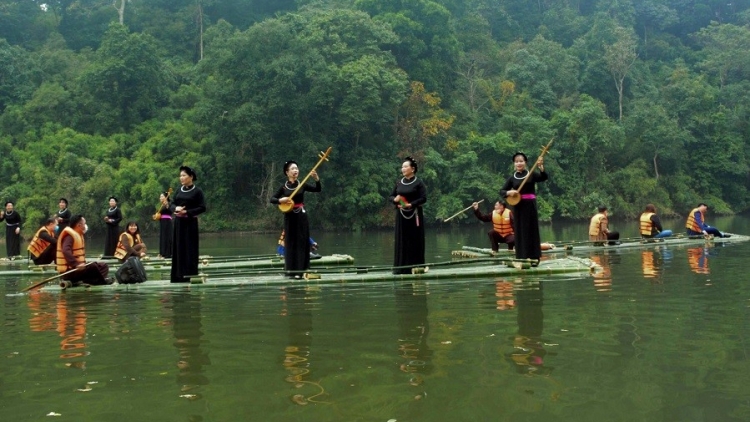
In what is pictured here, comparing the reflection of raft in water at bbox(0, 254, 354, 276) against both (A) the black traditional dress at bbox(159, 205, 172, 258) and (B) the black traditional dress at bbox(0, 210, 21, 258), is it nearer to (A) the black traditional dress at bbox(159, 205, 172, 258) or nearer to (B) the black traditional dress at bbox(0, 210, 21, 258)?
(A) the black traditional dress at bbox(159, 205, 172, 258)

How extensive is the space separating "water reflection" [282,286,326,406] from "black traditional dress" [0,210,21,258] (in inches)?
465

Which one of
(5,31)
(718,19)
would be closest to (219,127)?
(5,31)

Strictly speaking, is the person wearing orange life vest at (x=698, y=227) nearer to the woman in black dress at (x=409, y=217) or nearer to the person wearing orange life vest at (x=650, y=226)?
the person wearing orange life vest at (x=650, y=226)

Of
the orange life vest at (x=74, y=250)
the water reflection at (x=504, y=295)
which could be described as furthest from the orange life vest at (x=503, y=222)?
the orange life vest at (x=74, y=250)

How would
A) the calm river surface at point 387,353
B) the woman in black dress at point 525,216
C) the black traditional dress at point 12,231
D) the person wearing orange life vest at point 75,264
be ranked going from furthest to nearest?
the black traditional dress at point 12,231 < the woman in black dress at point 525,216 < the person wearing orange life vest at point 75,264 < the calm river surface at point 387,353

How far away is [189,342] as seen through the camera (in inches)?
316

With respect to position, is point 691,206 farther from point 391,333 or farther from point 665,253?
point 391,333

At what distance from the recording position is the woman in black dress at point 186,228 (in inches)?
501

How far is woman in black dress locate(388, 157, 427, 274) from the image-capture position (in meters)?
12.8

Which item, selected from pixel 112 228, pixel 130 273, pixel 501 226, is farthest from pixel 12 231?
pixel 501 226

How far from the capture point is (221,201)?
4328cm

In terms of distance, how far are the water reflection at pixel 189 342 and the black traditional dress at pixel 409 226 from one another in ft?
10.8

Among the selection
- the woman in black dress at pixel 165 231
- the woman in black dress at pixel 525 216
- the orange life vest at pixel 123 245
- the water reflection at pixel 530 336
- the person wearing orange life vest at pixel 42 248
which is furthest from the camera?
the woman in black dress at pixel 165 231

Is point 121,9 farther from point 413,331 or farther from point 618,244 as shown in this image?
point 413,331
